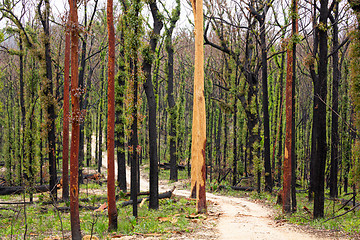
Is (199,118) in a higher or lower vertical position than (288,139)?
higher

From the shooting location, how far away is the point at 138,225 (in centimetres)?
941

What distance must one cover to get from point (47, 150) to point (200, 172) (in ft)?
26.3

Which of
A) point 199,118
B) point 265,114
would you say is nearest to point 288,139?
point 199,118

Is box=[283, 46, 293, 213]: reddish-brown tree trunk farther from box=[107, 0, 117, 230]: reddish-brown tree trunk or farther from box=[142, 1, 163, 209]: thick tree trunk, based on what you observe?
box=[107, 0, 117, 230]: reddish-brown tree trunk

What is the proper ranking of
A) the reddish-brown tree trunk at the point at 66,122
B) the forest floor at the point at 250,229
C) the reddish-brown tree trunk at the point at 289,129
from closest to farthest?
the forest floor at the point at 250,229 → the reddish-brown tree trunk at the point at 289,129 → the reddish-brown tree trunk at the point at 66,122

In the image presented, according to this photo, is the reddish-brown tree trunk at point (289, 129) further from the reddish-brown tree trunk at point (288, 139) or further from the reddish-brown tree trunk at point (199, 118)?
the reddish-brown tree trunk at point (199, 118)

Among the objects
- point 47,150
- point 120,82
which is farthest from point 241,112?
point 47,150

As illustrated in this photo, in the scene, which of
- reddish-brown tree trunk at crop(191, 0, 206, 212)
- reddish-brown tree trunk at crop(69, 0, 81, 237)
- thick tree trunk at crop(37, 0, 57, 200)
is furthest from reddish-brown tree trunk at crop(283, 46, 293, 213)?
thick tree trunk at crop(37, 0, 57, 200)

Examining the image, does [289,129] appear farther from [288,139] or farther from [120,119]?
[120,119]

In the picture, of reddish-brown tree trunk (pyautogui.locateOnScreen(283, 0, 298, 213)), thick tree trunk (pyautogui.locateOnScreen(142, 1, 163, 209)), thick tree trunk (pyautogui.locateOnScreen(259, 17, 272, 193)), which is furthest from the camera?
thick tree trunk (pyautogui.locateOnScreen(259, 17, 272, 193))

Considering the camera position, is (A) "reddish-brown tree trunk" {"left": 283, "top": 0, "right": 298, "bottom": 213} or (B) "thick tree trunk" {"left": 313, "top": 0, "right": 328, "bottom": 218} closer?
(B) "thick tree trunk" {"left": 313, "top": 0, "right": 328, "bottom": 218}

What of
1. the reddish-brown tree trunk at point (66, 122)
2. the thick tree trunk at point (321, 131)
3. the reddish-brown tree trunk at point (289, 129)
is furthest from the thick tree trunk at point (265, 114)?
the reddish-brown tree trunk at point (66, 122)

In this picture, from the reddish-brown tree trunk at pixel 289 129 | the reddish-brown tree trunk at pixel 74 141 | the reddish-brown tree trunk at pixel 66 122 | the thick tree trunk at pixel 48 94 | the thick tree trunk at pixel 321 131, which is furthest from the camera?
the thick tree trunk at pixel 48 94

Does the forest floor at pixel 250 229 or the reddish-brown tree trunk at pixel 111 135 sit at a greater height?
the reddish-brown tree trunk at pixel 111 135
